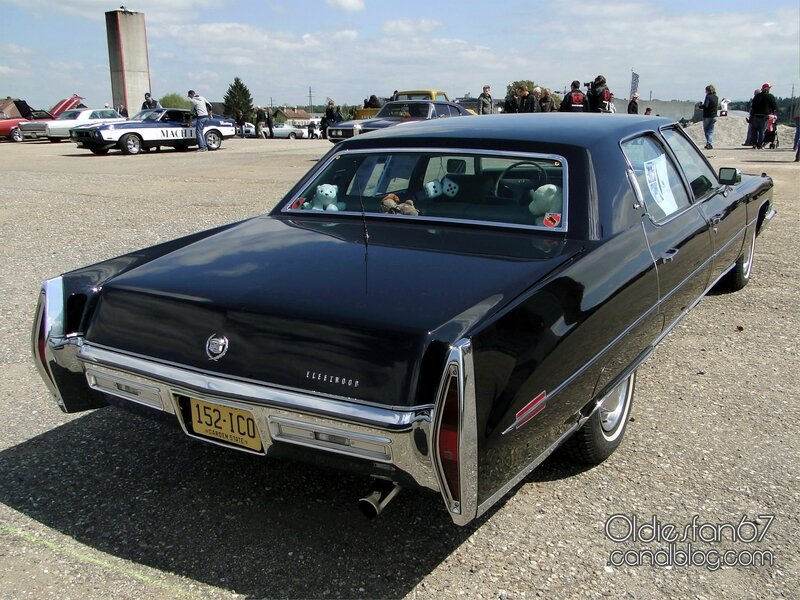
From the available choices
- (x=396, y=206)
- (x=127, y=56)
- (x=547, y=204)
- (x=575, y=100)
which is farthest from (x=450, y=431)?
(x=127, y=56)

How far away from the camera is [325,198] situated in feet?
12.0

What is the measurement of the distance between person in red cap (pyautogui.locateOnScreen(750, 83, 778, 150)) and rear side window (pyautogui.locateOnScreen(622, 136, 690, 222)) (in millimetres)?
16125

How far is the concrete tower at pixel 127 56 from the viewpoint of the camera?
34.6 metres

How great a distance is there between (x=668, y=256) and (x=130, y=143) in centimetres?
1886

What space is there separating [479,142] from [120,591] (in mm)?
2444

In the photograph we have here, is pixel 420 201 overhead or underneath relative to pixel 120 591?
overhead

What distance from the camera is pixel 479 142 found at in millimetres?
3400

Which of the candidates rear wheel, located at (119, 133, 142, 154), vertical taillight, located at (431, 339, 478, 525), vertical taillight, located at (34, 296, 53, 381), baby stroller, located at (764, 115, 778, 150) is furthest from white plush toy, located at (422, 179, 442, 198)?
baby stroller, located at (764, 115, 778, 150)

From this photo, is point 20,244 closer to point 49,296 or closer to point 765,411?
point 49,296

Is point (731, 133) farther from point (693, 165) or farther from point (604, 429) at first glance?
point (604, 429)

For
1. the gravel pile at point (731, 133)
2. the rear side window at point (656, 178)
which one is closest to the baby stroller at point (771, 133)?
the gravel pile at point (731, 133)

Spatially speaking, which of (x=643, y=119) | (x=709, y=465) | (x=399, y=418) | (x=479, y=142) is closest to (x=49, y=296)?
(x=399, y=418)

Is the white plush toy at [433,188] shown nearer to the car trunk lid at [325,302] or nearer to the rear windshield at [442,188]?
the rear windshield at [442,188]

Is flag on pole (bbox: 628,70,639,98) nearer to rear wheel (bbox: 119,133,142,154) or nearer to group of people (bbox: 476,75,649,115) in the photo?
group of people (bbox: 476,75,649,115)
